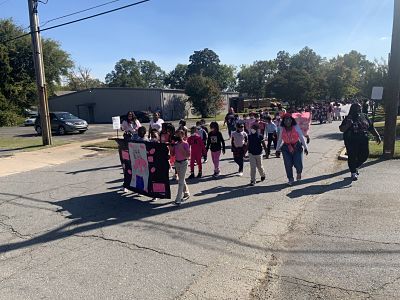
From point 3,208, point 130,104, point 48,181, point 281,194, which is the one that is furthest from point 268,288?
point 130,104

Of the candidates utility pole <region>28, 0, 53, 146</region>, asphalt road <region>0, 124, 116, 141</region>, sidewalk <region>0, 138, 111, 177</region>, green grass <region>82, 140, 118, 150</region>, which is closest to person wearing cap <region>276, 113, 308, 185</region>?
sidewalk <region>0, 138, 111, 177</region>

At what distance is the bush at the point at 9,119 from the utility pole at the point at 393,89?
147ft

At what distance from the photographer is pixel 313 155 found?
1362cm

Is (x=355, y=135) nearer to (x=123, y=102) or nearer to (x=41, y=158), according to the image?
(x=41, y=158)

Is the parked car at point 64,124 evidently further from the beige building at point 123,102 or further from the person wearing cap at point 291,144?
the person wearing cap at point 291,144

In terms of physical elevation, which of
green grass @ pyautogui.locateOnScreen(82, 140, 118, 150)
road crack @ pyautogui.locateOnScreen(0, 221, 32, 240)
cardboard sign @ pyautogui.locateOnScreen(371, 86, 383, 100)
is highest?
cardboard sign @ pyautogui.locateOnScreen(371, 86, 383, 100)

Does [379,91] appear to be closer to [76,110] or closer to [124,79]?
[76,110]

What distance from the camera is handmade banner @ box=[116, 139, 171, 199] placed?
7582 millimetres

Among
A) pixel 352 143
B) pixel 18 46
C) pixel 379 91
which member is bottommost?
pixel 352 143

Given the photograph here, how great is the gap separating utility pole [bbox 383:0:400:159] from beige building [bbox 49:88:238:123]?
3675 centimetres

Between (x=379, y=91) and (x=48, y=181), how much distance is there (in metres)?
10.5

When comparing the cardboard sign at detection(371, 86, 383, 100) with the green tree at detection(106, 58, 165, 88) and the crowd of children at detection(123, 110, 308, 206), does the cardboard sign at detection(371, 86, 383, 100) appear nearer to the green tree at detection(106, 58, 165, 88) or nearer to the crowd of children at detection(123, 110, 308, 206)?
the crowd of children at detection(123, 110, 308, 206)

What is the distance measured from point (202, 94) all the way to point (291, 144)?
3963 centimetres

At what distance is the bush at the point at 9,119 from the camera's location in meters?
45.9
